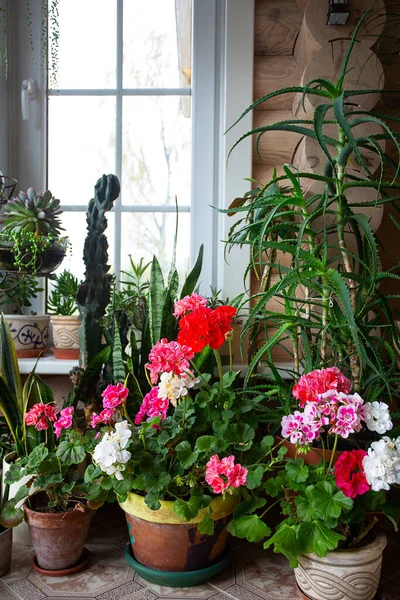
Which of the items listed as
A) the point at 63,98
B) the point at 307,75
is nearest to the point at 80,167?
the point at 63,98

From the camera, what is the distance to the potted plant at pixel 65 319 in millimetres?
1864

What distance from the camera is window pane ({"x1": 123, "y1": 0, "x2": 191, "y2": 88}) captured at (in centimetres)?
212

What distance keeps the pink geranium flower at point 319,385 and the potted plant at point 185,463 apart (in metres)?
0.20

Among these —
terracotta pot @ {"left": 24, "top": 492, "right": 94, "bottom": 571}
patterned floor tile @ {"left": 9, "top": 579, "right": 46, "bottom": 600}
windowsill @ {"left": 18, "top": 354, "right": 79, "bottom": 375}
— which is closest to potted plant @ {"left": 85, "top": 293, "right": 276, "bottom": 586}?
terracotta pot @ {"left": 24, "top": 492, "right": 94, "bottom": 571}

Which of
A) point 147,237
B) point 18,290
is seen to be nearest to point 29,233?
point 18,290

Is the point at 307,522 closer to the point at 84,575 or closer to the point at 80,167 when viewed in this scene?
the point at 84,575

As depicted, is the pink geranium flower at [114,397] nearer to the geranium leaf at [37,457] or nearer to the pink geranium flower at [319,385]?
the geranium leaf at [37,457]

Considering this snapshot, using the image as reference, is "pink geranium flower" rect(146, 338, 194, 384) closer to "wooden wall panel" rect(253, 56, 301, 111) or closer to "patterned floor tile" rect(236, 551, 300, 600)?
"patterned floor tile" rect(236, 551, 300, 600)

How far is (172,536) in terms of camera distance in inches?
49.6

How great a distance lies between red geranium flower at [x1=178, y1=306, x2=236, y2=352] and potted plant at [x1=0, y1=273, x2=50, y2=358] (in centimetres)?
84

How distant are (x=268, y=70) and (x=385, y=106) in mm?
423

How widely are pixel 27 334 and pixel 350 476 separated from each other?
121 centimetres

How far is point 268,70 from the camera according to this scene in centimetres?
185

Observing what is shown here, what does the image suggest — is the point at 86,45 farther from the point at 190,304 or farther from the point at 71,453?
the point at 71,453
